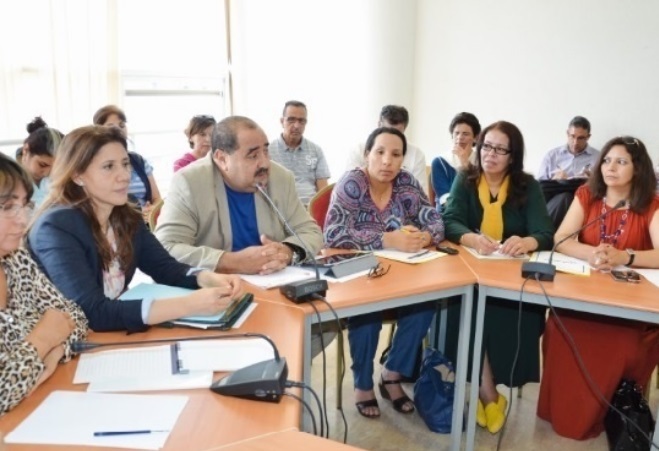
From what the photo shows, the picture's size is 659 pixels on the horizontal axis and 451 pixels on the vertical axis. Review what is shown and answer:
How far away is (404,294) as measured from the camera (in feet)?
5.94

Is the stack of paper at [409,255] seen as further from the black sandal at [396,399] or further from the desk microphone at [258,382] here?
the desk microphone at [258,382]

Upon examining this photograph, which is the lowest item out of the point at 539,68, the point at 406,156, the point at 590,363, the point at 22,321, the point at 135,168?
the point at 590,363

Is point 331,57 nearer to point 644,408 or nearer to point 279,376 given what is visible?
point 644,408

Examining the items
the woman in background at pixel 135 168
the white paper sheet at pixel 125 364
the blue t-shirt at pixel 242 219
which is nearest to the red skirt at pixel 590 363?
the blue t-shirt at pixel 242 219

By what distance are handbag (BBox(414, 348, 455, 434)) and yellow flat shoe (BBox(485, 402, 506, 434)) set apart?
17cm

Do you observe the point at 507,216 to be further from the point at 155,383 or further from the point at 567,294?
the point at 155,383

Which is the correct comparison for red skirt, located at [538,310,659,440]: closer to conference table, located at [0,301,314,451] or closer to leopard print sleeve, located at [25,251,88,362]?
conference table, located at [0,301,314,451]

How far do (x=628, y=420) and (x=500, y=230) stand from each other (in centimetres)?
89

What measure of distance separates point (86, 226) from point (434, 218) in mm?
1479

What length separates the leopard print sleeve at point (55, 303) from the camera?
1.28m

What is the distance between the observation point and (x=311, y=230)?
223 cm

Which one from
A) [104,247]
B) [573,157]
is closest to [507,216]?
[104,247]

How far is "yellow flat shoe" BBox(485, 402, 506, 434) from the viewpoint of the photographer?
2236mm

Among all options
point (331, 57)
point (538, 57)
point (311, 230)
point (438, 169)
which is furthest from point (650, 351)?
point (331, 57)
